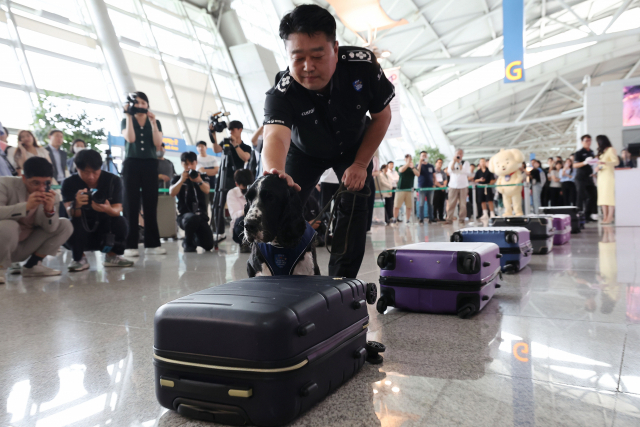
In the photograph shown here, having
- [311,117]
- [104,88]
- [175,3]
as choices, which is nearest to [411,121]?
[175,3]

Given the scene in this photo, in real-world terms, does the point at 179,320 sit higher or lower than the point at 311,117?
lower

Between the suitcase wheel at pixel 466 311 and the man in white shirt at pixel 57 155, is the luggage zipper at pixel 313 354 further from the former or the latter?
the man in white shirt at pixel 57 155

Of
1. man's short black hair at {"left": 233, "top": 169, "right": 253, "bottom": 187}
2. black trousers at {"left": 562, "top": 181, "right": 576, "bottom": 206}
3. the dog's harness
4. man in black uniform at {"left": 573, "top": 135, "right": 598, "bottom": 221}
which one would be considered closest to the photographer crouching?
man's short black hair at {"left": 233, "top": 169, "right": 253, "bottom": 187}

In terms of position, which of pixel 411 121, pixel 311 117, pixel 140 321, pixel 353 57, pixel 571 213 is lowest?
pixel 571 213

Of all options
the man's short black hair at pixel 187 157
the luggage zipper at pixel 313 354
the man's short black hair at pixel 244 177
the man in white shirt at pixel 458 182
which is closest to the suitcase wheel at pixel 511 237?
the luggage zipper at pixel 313 354

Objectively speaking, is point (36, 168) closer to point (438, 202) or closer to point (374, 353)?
point (374, 353)

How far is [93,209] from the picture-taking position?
4996 millimetres

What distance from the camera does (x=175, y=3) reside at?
18016 millimetres

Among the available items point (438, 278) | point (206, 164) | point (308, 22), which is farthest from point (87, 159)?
point (206, 164)

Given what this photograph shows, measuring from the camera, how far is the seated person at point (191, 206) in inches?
266

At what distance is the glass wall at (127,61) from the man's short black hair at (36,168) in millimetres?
6866

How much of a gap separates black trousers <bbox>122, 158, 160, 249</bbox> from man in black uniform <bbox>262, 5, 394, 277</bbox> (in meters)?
3.93

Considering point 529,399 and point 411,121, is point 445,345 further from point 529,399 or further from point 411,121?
point 411,121

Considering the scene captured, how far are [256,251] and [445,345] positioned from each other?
969 millimetres
